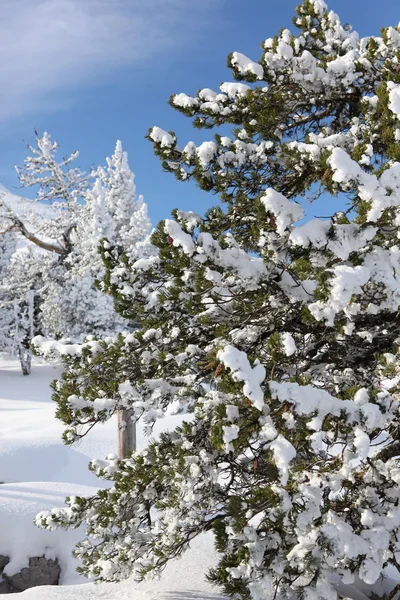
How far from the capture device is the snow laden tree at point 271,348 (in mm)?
3492

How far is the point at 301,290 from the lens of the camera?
14.5 ft

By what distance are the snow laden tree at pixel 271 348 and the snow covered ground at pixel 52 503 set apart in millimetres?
1805

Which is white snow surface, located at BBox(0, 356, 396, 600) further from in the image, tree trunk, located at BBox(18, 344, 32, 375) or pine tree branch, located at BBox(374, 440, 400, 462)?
tree trunk, located at BBox(18, 344, 32, 375)

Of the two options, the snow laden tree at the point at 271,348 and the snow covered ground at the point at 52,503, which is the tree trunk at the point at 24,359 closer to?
the snow covered ground at the point at 52,503

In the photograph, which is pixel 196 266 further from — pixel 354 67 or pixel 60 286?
pixel 60 286

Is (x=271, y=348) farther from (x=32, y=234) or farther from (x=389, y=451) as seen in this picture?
(x=32, y=234)

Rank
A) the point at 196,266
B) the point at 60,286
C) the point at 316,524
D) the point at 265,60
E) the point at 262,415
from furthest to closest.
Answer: the point at 60,286, the point at 265,60, the point at 196,266, the point at 316,524, the point at 262,415

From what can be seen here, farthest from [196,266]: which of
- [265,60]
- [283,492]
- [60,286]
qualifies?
[60,286]

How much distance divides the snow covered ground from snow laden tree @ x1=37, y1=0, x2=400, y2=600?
5.92 ft

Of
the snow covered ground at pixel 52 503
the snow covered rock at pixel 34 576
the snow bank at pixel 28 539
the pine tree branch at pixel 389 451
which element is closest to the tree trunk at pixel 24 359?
the snow covered ground at pixel 52 503

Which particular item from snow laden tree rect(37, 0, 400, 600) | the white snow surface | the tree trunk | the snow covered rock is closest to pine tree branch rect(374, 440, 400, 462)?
snow laden tree rect(37, 0, 400, 600)

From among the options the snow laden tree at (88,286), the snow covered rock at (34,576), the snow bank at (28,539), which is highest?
the snow laden tree at (88,286)

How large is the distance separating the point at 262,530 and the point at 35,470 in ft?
40.8

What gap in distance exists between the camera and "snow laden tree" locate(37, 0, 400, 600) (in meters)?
3.49
